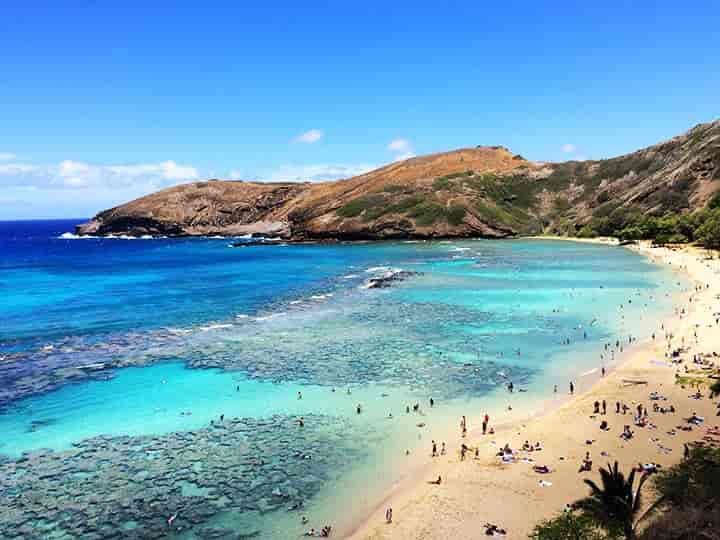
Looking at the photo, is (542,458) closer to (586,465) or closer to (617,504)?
(586,465)

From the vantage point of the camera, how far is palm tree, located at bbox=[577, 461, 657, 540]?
1855 centimetres

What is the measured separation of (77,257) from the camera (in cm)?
14938

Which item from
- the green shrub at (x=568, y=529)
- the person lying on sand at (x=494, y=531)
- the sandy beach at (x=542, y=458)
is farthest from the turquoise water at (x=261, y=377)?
the green shrub at (x=568, y=529)

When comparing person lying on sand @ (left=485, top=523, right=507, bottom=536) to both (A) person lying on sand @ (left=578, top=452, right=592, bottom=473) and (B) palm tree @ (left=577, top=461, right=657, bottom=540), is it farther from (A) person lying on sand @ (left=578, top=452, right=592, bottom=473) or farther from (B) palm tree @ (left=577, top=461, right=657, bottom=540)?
(A) person lying on sand @ (left=578, top=452, right=592, bottom=473)

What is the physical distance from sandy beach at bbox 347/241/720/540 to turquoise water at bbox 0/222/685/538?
201 centimetres

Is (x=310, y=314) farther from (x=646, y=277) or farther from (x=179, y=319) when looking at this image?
(x=646, y=277)

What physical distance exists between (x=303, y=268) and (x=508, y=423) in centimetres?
8248

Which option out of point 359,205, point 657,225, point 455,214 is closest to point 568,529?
point 657,225

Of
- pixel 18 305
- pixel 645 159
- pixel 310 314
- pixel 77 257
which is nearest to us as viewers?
pixel 310 314

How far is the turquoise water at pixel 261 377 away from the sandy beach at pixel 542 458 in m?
2.01

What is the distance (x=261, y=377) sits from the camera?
41688 millimetres

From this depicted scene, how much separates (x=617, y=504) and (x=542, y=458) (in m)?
8.04

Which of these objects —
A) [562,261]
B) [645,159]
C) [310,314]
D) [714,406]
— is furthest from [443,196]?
[714,406]

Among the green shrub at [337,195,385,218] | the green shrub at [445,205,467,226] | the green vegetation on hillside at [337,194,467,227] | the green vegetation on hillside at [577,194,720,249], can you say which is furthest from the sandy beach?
the green shrub at [337,195,385,218]
